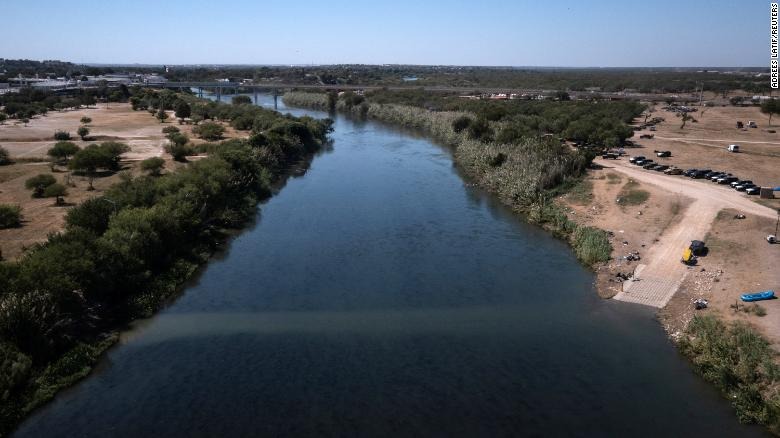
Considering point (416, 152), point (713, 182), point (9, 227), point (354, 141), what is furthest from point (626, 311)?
point (354, 141)

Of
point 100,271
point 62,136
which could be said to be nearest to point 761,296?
point 100,271

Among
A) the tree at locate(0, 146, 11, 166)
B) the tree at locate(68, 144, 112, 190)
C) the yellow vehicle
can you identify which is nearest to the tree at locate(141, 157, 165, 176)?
the tree at locate(68, 144, 112, 190)

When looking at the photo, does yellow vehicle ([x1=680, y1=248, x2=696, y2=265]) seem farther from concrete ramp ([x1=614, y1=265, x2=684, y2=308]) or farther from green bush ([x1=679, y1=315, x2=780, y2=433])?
green bush ([x1=679, y1=315, x2=780, y2=433])

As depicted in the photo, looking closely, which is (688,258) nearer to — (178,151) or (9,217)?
(9,217)

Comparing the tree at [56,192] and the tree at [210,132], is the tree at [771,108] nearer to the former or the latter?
the tree at [210,132]

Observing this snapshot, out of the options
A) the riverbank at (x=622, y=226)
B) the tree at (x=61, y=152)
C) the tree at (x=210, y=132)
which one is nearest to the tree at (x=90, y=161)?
the tree at (x=61, y=152)

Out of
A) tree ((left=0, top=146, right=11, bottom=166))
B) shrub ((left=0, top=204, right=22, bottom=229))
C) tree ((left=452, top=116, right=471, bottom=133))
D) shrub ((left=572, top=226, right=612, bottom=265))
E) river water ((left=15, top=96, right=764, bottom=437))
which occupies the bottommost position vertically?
river water ((left=15, top=96, right=764, bottom=437))
